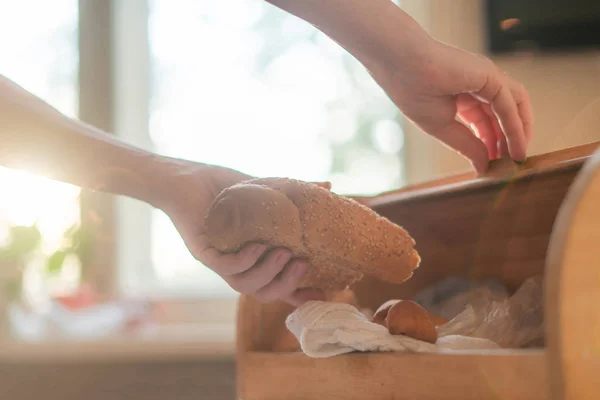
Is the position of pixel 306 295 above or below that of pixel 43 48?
below

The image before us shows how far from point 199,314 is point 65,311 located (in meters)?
0.41

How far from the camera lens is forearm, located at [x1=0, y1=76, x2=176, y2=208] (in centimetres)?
83

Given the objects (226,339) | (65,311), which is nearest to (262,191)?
(226,339)

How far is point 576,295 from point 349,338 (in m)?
0.24

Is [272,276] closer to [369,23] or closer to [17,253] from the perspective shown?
[369,23]

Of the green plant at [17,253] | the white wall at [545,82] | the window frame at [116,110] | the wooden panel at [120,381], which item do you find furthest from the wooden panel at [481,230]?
the green plant at [17,253]

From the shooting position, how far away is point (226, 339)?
1.76m

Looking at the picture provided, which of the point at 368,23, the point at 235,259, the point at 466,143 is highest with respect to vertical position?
the point at 368,23

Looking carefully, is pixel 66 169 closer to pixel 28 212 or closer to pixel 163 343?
pixel 163 343

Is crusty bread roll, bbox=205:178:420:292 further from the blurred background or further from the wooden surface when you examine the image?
the blurred background


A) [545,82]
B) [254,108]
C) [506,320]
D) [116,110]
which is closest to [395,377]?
[506,320]

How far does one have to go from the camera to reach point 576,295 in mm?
450

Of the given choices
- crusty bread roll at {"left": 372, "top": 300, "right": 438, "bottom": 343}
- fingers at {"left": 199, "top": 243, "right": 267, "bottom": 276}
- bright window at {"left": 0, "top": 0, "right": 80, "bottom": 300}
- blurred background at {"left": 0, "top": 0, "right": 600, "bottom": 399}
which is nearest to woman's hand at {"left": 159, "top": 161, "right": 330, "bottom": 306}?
fingers at {"left": 199, "top": 243, "right": 267, "bottom": 276}

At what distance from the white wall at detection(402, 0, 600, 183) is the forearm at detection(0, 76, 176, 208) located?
1.08 metres
